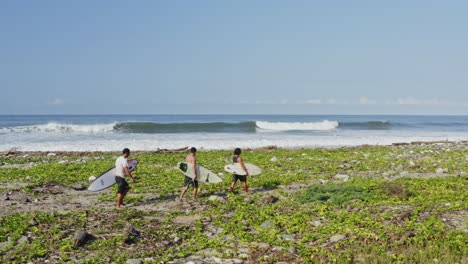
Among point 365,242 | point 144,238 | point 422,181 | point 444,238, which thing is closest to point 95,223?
point 144,238

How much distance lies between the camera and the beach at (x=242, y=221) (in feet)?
24.8

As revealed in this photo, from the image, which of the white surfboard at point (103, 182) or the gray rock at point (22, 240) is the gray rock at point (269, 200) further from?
the gray rock at point (22, 240)

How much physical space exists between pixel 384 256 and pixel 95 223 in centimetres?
569

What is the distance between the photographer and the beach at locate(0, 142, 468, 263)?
757 centimetres

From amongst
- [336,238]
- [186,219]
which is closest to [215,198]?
[186,219]

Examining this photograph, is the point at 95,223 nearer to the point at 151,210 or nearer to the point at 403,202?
the point at 151,210

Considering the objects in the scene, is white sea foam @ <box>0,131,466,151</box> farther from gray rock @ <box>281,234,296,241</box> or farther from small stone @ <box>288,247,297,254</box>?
small stone @ <box>288,247,297,254</box>

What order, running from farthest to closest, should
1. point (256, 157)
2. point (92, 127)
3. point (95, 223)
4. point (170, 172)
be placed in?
point (92, 127) < point (256, 157) < point (170, 172) < point (95, 223)

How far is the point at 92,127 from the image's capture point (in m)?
59.0

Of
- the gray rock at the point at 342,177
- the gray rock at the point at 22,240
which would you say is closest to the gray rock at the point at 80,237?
the gray rock at the point at 22,240

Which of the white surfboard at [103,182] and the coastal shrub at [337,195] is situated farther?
the white surfboard at [103,182]

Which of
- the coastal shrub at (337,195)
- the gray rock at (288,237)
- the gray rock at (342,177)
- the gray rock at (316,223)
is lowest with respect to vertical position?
the gray rock at (288,237)

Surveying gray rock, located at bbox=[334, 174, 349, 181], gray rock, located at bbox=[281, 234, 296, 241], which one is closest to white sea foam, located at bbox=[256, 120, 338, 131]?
gray rock, located at bbox=[334, 174, 349, 181]

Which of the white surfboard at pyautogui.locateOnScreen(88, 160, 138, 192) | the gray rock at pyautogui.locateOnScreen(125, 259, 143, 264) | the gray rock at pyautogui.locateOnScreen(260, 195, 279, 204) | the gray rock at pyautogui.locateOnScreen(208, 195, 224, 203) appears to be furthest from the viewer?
the white surfboard at pyautogui.locateOnScreen(88, 160, 138, 192)
